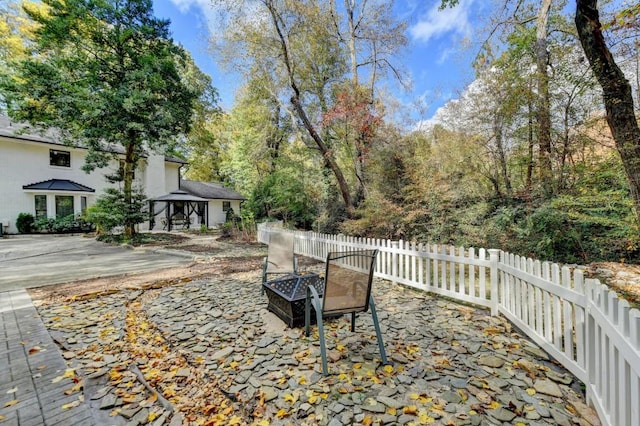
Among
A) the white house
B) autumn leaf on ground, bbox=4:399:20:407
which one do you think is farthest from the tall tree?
autumn leaf on ground, bbox=4:399:20:407

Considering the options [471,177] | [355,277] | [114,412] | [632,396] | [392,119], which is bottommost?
[114,412]

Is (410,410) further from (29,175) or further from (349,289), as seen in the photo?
(29,175)

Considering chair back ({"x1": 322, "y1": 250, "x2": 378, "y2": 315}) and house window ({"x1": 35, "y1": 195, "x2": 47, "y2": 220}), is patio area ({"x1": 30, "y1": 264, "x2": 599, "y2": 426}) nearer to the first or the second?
chair back ({"x1": 322, "y1": 250, "x2": 378, "y2": 315})

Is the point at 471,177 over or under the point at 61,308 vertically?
over

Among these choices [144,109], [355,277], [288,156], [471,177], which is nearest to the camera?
[355,277]

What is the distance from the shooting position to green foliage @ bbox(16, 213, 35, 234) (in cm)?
1520

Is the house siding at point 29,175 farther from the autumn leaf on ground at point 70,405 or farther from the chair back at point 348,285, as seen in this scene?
the chair back at point 348,285

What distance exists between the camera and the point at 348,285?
2779 mm

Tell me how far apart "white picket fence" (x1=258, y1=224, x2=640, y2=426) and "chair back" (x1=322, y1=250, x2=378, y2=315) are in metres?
1.60

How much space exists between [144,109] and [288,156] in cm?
677

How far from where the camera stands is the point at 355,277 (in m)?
2.76

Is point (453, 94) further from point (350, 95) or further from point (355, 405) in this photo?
point (355, 405)

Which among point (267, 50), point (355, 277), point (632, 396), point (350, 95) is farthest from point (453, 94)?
point (632, 396)

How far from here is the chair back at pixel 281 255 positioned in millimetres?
4616
